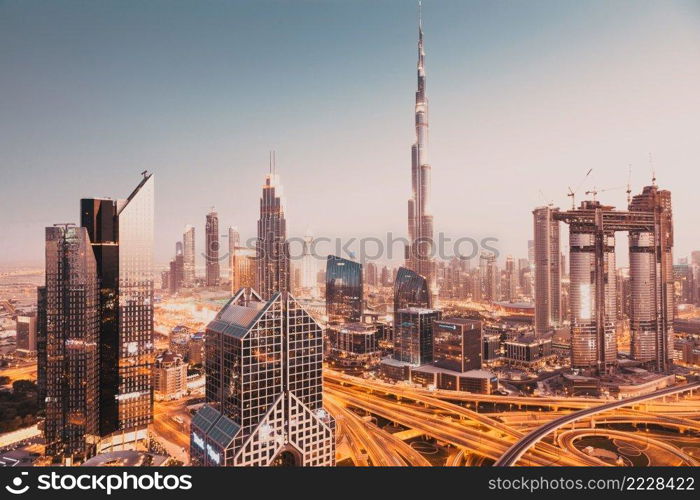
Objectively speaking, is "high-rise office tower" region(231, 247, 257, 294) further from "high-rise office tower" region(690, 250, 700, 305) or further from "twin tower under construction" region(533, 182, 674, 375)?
"high-rise office tower" region(690, 250, 700, 305)

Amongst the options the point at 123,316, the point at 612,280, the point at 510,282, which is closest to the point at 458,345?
the point at 612,280

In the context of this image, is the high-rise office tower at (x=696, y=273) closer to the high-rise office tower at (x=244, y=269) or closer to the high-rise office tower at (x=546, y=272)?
the high-rise office tower at (x=546, y=272)

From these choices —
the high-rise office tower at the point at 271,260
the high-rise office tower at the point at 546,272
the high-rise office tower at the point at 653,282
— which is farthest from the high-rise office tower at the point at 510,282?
the high-rise office tower at the point at 271,260

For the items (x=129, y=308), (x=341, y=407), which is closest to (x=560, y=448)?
(x=341, y=407)

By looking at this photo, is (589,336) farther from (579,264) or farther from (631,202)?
(631,202)

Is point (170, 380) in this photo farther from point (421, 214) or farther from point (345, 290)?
point (421, 214)

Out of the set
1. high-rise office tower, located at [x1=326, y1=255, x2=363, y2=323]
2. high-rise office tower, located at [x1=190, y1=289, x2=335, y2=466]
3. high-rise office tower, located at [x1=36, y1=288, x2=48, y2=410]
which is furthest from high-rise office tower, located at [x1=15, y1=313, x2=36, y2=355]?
high-rise office tower, located at [x1=326, y1=255, x2=363, y2=323]

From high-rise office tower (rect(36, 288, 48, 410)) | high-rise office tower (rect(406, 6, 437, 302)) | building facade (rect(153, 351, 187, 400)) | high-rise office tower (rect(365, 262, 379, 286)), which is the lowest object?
building facade (rect(153, 351, 187, 400))
